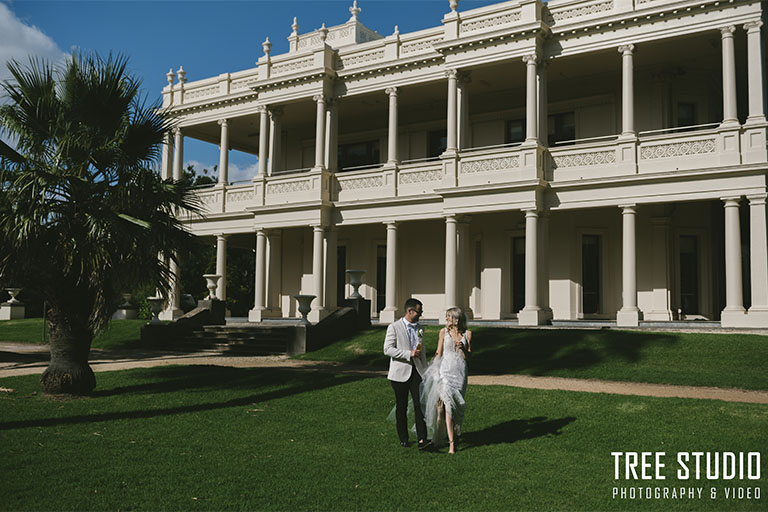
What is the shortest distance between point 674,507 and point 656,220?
1715 cm

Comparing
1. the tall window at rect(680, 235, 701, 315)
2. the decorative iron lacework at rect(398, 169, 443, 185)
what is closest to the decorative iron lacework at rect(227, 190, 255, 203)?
the decorative iron lacework at rect(398, 169, 443, 185)

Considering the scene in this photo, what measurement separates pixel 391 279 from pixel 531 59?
848 centimetres

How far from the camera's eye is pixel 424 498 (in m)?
6.10

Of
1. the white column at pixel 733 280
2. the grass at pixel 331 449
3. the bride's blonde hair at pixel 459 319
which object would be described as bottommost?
the grass at pixel 331 449

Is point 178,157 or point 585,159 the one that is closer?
point 585,159

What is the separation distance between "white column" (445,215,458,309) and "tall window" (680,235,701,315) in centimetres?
724

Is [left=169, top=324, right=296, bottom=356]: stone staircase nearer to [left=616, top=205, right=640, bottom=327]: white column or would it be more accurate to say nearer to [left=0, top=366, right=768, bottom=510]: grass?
[left=0, top=366, right=768, bottom=510]: grass

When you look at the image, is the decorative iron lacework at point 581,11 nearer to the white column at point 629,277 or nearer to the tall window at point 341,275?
the white column at point 629,277

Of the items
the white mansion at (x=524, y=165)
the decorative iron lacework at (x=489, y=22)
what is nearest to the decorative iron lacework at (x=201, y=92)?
the white mansion at (x=524, y=165)

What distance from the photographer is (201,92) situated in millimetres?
29500

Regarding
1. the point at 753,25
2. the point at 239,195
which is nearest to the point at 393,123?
the point at 239,195

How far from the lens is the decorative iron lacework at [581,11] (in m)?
20.3

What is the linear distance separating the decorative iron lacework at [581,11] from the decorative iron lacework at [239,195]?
13426 mm

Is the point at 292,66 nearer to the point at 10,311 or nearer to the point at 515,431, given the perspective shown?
the point at 10,311
